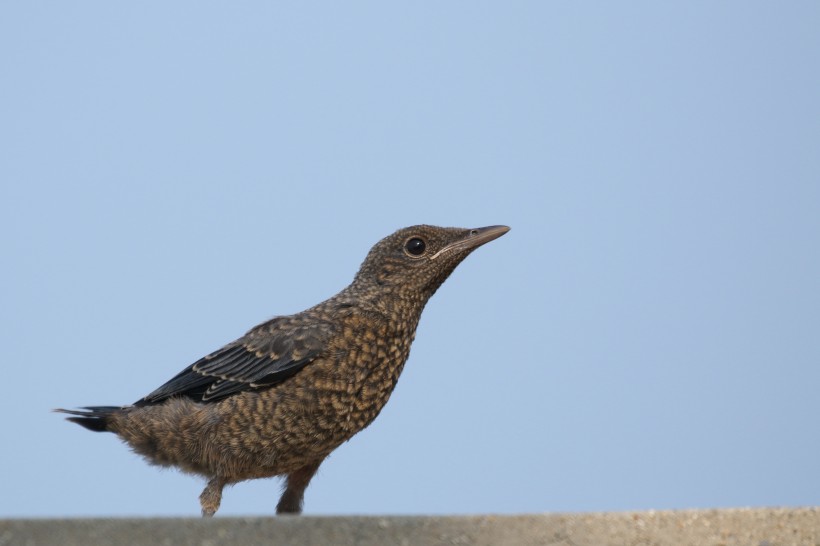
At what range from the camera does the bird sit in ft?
14.9

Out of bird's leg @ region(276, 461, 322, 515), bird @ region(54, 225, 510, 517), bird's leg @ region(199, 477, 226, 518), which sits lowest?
bird's leg @ region(276, 461, 322, 515)

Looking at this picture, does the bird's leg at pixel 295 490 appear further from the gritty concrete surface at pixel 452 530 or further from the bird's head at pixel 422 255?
the gritty concrete surface at pixel 452 530

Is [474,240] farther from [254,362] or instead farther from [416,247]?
[254,362]

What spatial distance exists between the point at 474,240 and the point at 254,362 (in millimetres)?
1107

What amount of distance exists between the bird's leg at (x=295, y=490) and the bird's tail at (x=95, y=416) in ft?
2.78

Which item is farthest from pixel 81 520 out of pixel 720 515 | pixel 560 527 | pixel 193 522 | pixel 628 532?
pixel 720 515

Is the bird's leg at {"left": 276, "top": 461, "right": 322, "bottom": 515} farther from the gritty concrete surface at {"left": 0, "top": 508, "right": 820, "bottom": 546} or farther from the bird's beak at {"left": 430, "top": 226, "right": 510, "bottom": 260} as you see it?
the gritty concrete surface at {"left": 0, "top": 508, "right": 820, "bottom": 546}

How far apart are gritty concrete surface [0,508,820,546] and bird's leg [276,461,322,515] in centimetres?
166

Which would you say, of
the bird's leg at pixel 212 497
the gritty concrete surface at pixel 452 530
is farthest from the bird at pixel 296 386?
the gritty concrete surface at pixel 452 530

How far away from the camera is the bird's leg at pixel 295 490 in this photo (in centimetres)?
489

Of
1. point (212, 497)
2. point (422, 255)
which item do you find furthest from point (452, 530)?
point (422, 255)

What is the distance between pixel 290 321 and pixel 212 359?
403 millimetres

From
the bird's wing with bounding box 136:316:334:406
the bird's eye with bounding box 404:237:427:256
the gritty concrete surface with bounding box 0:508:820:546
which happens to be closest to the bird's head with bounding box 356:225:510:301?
the bird's eye with bounding box 404:237:427:256

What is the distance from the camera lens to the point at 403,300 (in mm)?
4875
